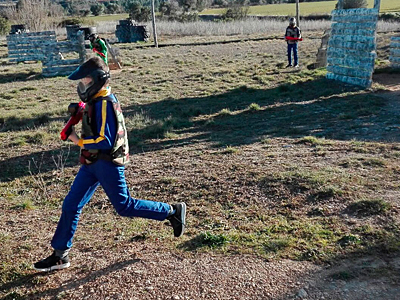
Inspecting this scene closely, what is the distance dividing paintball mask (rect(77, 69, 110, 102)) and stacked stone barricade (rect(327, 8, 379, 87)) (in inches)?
405

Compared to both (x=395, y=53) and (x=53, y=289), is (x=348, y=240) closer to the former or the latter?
(x=53, y=289)

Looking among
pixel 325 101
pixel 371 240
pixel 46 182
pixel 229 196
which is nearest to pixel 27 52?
pixel 325 101

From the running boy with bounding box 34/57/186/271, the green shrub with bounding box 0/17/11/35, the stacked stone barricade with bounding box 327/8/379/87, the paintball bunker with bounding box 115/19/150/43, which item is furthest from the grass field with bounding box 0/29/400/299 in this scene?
the green shrub with bounding box 0/17/11/35

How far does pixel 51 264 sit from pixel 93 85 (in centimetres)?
159

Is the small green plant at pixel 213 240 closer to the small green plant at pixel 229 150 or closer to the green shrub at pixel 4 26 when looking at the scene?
the small green plant at pixel 229 150

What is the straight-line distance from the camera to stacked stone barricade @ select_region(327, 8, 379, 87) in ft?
40.2

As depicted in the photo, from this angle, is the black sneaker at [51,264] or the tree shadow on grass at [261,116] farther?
the tree shadow on grass at [261,116]

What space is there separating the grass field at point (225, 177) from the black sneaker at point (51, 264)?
0.07m

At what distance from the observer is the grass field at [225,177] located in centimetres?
427

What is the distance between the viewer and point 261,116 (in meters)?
10.2

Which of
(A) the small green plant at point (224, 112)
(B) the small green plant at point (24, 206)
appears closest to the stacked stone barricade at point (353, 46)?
(A) the small green plant at point (224, 112)

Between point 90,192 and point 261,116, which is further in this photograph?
point 261,116

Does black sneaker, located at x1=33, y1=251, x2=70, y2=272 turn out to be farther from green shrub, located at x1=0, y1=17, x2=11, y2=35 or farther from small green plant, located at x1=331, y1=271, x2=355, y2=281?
green shrub, located at x1=0, y1=17, x2=11, y2=35

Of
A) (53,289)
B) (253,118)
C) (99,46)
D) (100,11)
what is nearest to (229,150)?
(253,118)
